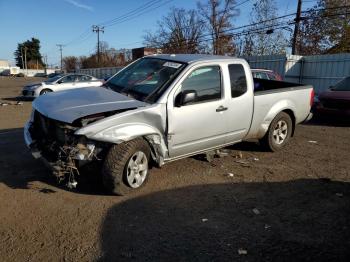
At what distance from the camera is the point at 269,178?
17.8ft

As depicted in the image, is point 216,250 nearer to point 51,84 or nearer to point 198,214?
point 198,214

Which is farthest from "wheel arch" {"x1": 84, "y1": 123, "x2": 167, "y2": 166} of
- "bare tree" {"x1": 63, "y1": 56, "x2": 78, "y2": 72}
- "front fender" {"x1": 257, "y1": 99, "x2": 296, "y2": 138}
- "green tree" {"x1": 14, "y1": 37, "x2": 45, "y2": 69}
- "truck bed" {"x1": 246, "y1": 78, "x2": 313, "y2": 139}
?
"green tree" {"x1": 14, "y1": 37, "x2": 45, "y2": 69}

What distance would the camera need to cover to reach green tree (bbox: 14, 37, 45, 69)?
403ft

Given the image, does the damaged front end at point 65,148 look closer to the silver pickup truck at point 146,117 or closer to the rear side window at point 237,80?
the silver pickup truck at point 146,117

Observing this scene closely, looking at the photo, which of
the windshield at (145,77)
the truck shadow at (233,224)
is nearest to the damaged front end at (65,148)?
the truck shadow at (233,224)

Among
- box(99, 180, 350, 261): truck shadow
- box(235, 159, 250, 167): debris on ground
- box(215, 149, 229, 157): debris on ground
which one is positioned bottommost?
box(99, 180, 350, 261): truck shadow

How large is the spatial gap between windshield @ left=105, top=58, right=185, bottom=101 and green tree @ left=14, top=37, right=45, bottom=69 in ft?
424

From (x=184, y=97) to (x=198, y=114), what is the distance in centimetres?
44

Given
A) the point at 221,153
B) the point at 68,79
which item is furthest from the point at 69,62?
the point at 221,153

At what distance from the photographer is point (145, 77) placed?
5359 mm

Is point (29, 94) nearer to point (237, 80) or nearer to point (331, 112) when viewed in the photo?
point (331, 112)

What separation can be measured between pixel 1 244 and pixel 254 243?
101 inches

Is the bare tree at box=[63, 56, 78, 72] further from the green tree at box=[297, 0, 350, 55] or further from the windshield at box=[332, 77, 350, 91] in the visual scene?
the windshield at box=[332, 77, 350, 91]

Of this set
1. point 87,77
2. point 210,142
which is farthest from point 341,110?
point 87,77
